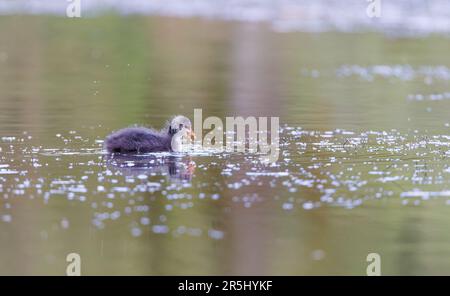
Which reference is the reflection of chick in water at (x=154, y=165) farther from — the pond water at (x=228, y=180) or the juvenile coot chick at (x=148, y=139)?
the juvenile coot chick at (x=148, y=139)

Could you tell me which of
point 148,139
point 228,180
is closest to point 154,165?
point 148,139

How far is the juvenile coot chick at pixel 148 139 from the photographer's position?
38.1 ft

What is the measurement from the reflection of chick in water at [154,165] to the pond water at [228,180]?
0.03 meters

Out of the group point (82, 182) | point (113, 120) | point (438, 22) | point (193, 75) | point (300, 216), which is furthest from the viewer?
point (438, 22)

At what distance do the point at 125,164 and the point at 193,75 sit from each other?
1019 cm

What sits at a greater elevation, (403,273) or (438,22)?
(438,22)

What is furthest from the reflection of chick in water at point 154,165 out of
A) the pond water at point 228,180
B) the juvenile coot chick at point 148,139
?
the juvenile coot chick at point 148,139

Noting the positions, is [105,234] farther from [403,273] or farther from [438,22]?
[438,22]

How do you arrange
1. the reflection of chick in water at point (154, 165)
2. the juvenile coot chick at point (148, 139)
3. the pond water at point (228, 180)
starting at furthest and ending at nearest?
the juvenile coot chick at point (148, 139), the reflection of chick in water at point (154, 165), the pond water at point (228, 180)

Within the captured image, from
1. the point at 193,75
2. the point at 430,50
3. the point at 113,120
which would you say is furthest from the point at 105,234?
the point at 430,50

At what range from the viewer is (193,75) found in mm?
→ 21000

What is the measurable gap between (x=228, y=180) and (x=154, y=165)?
45.6 inches

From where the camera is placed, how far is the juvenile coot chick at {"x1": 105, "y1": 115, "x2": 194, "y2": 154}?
38.1 ft
